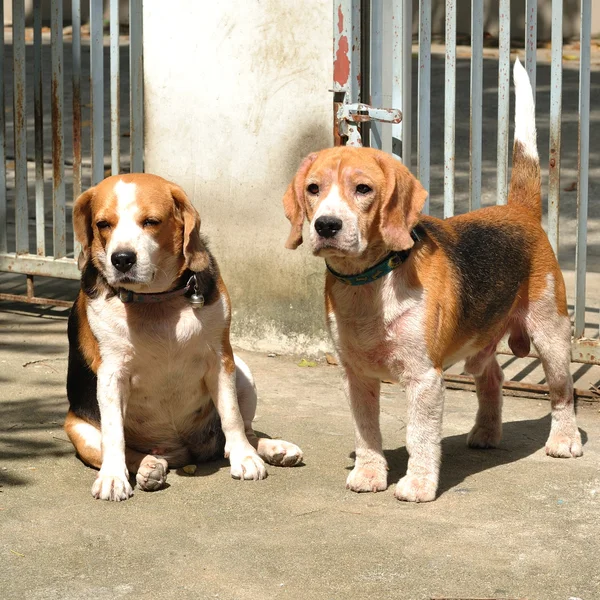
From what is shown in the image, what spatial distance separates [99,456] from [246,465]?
2.17 ft

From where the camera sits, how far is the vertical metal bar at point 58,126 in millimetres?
7527

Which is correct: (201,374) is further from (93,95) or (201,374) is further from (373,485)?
(93,95)

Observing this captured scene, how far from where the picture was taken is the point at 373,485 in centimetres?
459

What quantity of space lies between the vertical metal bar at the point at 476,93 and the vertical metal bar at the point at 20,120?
333cm

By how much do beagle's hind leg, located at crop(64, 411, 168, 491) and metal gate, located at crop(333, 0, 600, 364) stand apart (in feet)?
7.41

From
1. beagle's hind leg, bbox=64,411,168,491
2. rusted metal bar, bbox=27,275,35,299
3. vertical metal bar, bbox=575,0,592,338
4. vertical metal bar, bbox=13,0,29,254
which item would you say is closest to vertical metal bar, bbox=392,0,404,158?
vertical metal bar, bbox=575,0,592,338

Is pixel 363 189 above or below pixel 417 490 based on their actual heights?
above

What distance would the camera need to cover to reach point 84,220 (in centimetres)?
462

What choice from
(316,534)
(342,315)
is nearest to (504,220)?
(342,315)

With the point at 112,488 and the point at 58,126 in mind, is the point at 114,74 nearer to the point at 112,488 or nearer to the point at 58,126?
the point at 58,126

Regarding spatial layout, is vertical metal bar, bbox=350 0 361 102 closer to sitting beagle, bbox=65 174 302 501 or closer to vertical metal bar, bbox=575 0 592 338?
vertical metal bar, bbox=575 0 592 338

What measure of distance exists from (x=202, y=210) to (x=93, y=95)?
1.31 meters

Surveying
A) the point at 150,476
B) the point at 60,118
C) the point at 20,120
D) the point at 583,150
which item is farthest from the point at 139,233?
the point at 20,120

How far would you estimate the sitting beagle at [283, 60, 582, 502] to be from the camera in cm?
428
